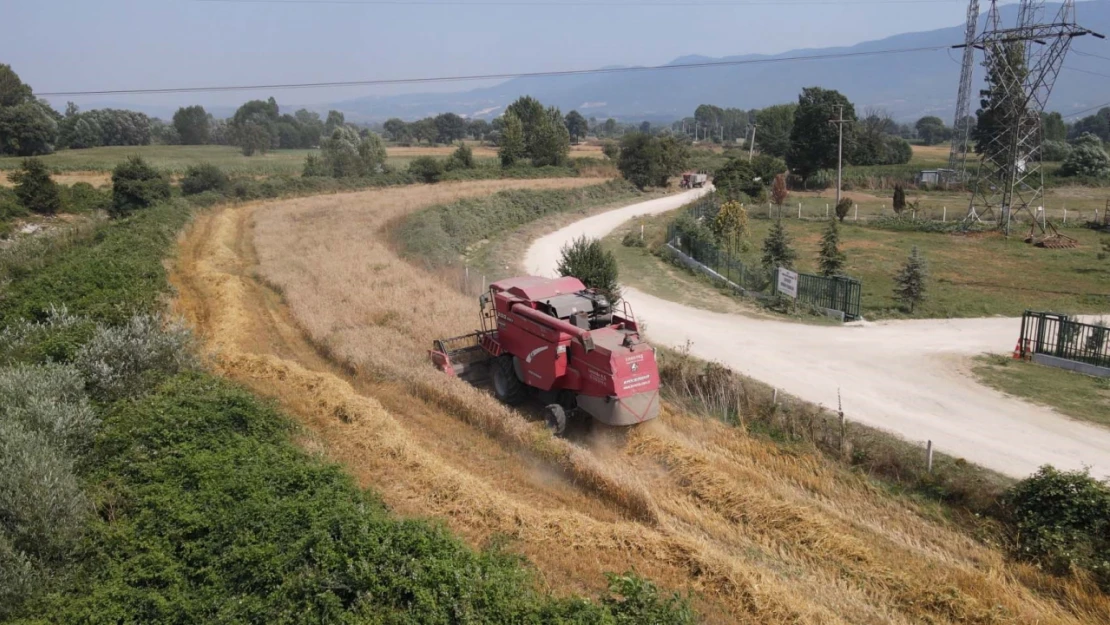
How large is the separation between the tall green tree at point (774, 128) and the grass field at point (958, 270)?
48.4 meters

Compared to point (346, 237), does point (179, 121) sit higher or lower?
higher

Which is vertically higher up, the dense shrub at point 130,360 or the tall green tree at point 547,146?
the tall green tree at point 547,146

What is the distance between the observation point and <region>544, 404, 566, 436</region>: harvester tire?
13.0 metres

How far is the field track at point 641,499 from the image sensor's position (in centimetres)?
855

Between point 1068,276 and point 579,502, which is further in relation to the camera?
point 1068,276

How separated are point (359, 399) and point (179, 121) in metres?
119

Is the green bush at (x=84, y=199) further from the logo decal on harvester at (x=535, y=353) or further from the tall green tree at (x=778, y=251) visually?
the logo decal on harvester at (x=535, y=353)

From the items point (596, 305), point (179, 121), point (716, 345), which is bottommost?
point (716, 345)

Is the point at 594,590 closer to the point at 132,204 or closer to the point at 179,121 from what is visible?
the point at 132,204

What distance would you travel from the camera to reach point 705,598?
8.38m

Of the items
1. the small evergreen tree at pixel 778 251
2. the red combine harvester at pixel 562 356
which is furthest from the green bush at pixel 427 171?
the red combine harvester at pixel 562 356

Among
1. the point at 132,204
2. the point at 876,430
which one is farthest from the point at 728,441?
the point at 132,204

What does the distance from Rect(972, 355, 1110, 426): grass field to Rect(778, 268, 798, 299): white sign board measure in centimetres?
606

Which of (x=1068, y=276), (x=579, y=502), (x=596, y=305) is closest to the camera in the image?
(x=579, y=502)
